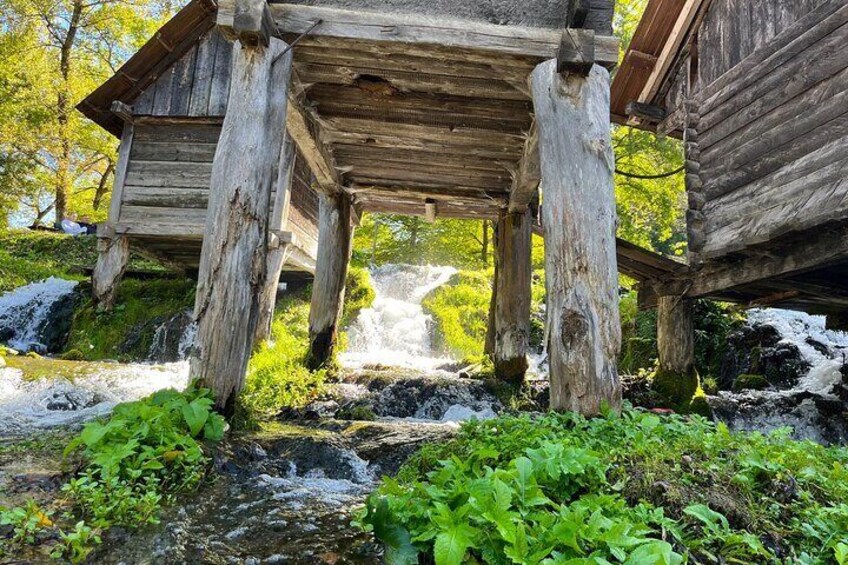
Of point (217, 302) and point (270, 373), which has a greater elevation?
point (217, 302)

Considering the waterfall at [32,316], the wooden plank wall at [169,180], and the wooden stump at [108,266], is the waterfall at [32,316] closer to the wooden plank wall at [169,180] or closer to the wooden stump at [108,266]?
the wooden stump at [108,266]

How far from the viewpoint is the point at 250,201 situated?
396 cm

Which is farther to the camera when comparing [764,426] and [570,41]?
[764,426]

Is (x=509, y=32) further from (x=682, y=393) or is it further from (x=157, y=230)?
(x=157, y=230)

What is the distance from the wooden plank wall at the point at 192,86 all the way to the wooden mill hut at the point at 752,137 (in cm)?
742

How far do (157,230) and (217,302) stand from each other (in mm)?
7197

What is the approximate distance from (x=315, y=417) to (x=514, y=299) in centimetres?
369

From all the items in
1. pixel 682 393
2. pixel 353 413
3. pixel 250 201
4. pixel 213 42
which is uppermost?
pixel 213 42

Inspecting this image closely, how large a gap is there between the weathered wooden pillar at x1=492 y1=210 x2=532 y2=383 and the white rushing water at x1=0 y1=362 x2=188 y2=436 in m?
4.37

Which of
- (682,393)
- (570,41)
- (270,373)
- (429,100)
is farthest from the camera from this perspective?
(682,393)

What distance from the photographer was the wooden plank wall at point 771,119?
5.71 meters

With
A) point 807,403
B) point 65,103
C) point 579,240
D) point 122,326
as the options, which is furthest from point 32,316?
point 807,403

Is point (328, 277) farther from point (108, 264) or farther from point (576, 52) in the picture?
point (108, 264)

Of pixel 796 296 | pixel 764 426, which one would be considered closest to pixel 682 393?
pixel 764 426
